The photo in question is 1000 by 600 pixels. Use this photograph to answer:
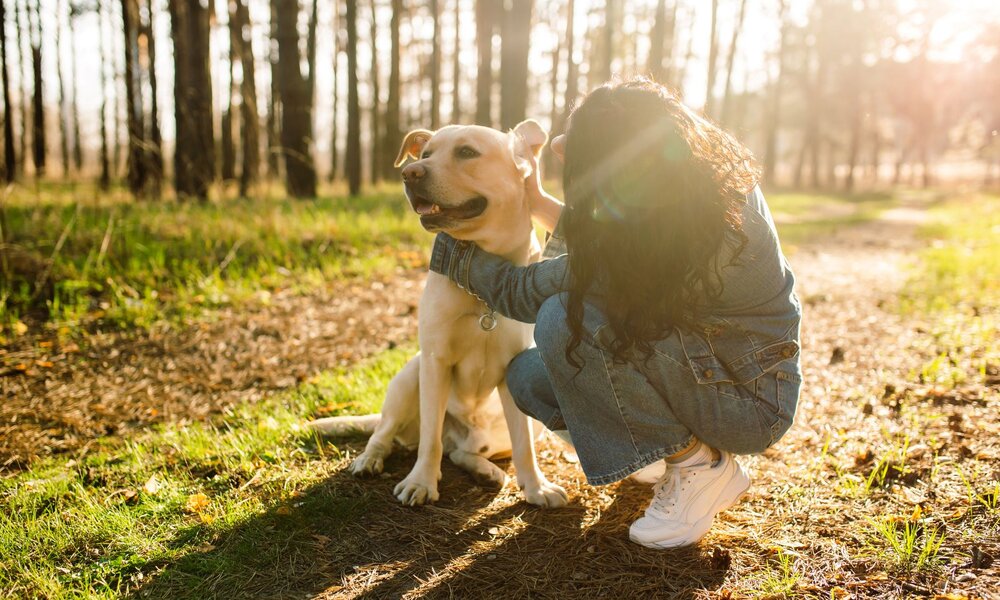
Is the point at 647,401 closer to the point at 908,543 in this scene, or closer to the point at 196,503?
the point at 908,543

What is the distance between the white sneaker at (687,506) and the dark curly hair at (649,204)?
547 millimetres

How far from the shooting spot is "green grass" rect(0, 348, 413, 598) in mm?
2336

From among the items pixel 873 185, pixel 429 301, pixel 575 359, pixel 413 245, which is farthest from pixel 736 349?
pixel 873 185

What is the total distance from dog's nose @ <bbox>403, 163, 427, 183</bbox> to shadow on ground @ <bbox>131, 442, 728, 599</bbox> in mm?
1326

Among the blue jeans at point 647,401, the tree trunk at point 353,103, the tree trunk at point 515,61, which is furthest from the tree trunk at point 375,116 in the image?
the blue jeans at point 647,401

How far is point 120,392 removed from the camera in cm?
433

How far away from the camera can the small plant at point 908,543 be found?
2191 millimetres

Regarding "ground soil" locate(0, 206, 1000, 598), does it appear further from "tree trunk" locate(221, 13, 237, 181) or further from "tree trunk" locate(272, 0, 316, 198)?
"tree trunk" locate(221, 13, 237, 181)

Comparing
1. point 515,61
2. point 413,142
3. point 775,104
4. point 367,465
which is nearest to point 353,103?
point 515,61

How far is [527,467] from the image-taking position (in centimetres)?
286

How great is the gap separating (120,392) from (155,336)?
0.85 meters

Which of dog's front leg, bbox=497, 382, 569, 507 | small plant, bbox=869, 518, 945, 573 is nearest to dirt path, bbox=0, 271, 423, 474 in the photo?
dog's front leg, bbox=497, 382, 569, 507

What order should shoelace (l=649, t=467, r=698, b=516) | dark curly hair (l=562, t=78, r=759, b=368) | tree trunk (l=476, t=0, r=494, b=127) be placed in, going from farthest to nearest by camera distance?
tree trunk (l=476, t=0, r=494, b=127)
shoelace (l=649, t=467, r=698, b=516)
dark curly hair (l=562, t=78, r=759, b=368)

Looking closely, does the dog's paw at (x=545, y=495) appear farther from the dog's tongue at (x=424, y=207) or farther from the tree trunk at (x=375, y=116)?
the tree trunk at (x=375, y=116)
